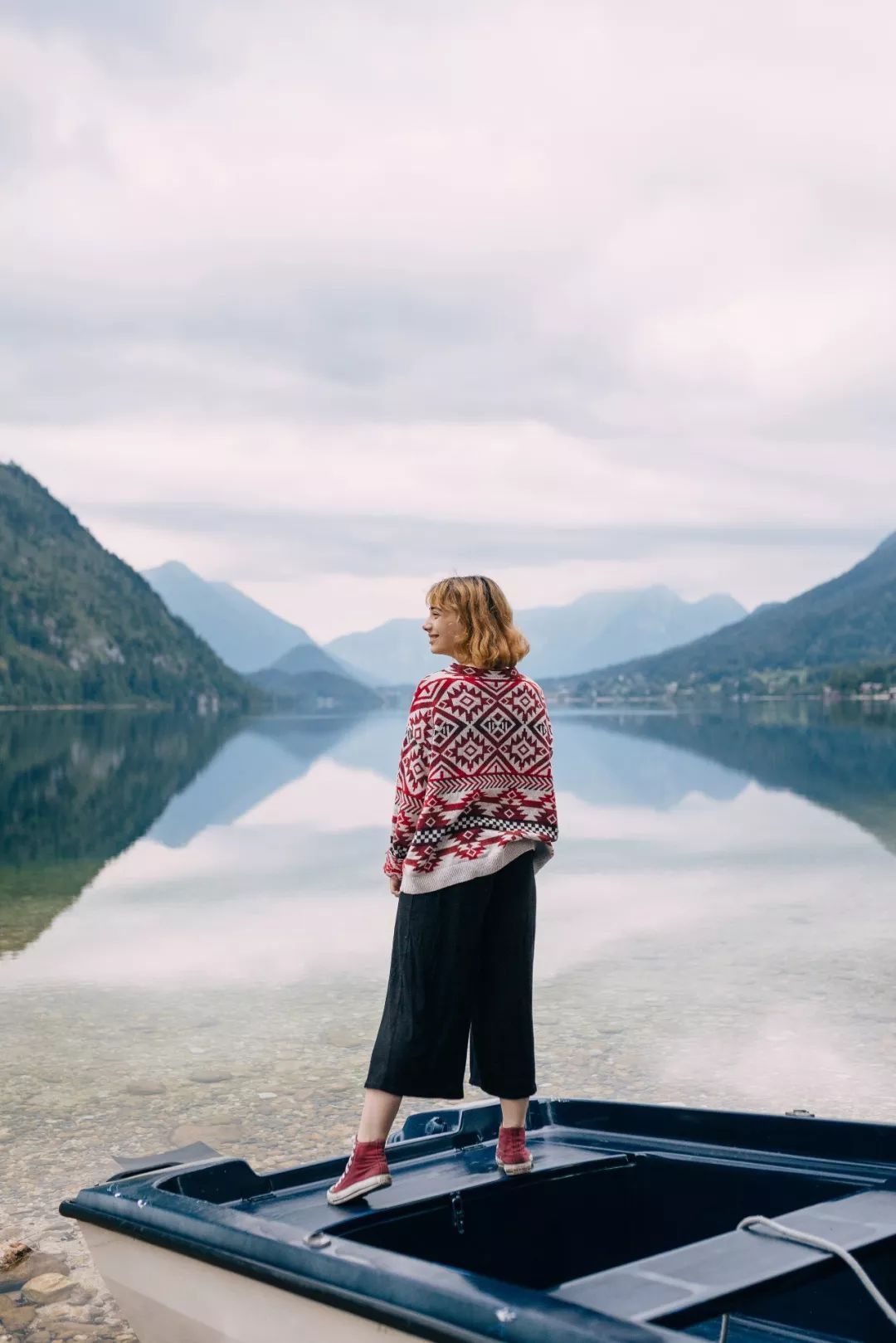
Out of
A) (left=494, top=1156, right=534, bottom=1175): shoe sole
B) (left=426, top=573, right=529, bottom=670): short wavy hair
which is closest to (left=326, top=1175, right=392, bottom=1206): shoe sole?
(left=494, top=1156, right=534, bottom=1175): shoe sole

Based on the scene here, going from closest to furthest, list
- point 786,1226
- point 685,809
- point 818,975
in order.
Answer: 1. point 786,1226
2. point 818,975
3. point 685,809

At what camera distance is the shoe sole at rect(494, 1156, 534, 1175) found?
529 cm

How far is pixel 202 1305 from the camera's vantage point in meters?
4.63

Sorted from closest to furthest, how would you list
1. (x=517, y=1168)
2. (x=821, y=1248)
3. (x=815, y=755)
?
(x=821, y=1248), (x=517, y=1168), (x=815, y=755)

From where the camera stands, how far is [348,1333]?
410 cm

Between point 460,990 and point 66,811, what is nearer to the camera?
point 460,990

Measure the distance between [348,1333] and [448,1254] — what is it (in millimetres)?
975

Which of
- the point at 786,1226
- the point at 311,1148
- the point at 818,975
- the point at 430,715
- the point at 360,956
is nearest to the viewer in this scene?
the point at 786,1226

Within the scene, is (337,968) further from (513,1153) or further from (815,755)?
(815,755)

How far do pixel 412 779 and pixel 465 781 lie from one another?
0.20 metres

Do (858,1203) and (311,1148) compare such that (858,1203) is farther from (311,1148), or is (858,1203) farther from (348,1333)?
(311,1148)

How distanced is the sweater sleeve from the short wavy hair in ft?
0.84

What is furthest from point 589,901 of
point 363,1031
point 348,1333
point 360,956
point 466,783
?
point 348,1333

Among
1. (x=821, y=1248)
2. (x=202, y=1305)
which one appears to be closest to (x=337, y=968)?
(x=202, y=1305)
